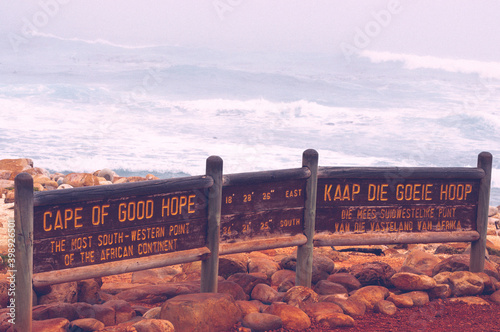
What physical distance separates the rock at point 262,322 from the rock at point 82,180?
1013 cm

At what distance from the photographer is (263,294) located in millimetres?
6289

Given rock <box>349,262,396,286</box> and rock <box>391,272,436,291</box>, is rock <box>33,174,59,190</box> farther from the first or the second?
rock <box>391,272,436,291</box>

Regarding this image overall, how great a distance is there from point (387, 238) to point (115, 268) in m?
3.11

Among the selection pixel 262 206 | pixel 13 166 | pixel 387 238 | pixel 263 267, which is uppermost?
pixel 262 206

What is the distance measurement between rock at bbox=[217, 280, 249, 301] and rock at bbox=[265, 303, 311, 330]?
0.64m

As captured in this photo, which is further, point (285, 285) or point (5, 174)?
point (5, 174)

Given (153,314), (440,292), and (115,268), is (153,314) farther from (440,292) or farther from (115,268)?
(440,292)

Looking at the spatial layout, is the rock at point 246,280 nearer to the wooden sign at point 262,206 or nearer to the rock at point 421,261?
the wooden sign at point 262,206

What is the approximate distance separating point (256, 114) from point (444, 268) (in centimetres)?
3431

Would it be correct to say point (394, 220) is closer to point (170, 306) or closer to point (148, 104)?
point (170, 306)

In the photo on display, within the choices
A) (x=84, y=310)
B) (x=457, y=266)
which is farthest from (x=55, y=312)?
(x=457, y=266)

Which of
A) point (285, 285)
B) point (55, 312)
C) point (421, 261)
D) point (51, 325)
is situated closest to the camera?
point (51, 325)

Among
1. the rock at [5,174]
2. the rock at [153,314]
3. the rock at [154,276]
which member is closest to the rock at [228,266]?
the rock at [154,276]

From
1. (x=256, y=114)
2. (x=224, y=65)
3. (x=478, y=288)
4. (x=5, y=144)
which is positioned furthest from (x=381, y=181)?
(x=224, y=65)
